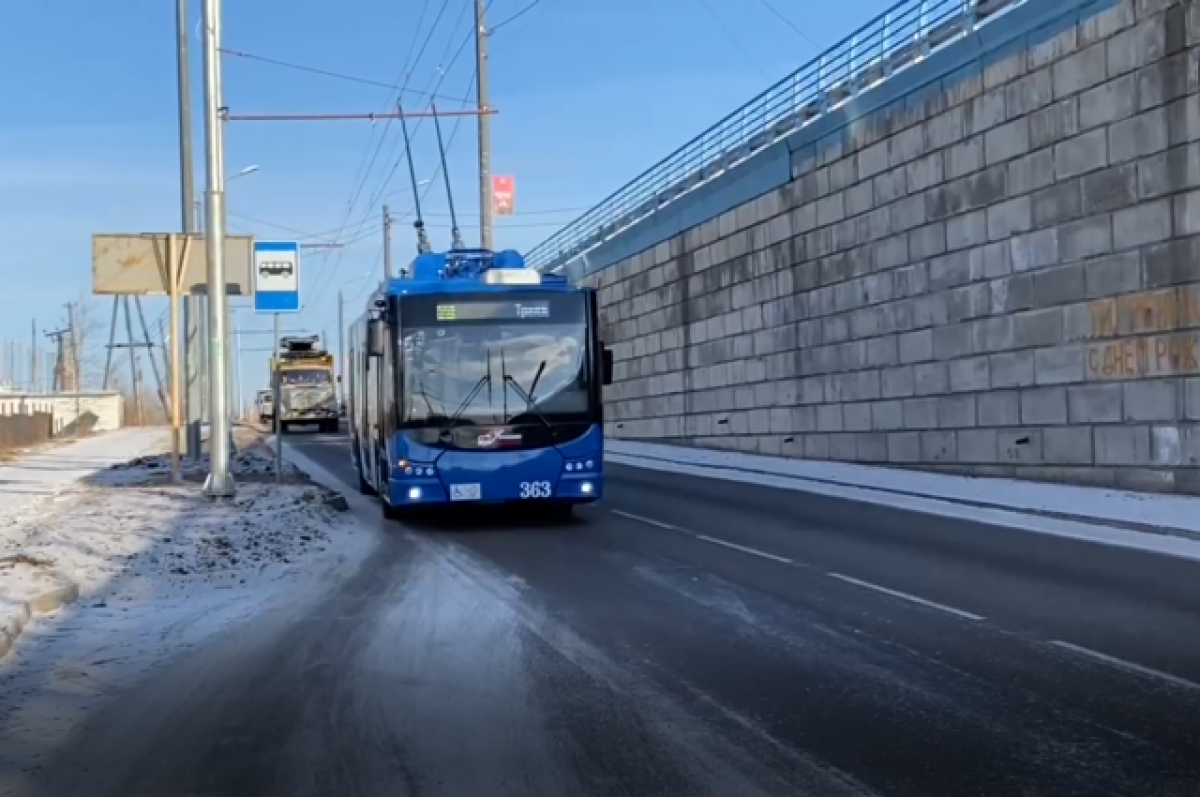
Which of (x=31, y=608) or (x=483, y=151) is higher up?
(x=483, y=151)

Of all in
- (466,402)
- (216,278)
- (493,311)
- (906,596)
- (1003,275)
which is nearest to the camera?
(906,596)

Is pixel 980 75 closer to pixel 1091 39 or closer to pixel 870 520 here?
pixel 1091 39

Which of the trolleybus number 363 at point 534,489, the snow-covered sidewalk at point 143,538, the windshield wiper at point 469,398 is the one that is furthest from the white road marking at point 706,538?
the snow-covered sidewalk at point 143,538

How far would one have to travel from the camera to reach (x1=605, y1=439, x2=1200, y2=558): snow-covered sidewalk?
46.5 ft

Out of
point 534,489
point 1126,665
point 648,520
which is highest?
point 534,489

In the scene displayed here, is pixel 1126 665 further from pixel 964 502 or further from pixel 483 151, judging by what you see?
pixel 483 151

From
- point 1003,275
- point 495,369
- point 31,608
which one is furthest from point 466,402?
point 1003,275

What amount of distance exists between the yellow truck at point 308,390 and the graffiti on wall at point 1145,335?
4354 cm

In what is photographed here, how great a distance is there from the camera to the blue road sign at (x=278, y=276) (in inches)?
779

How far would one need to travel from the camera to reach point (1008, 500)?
17625 millimetres

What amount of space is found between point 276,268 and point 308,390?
38.2 m

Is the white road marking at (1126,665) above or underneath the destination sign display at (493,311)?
underneath

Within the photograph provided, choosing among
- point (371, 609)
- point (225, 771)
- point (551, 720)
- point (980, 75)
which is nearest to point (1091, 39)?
point (980, 75)

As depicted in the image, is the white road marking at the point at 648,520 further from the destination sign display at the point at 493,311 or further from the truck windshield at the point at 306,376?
the truck windshield at the point at 306,376
